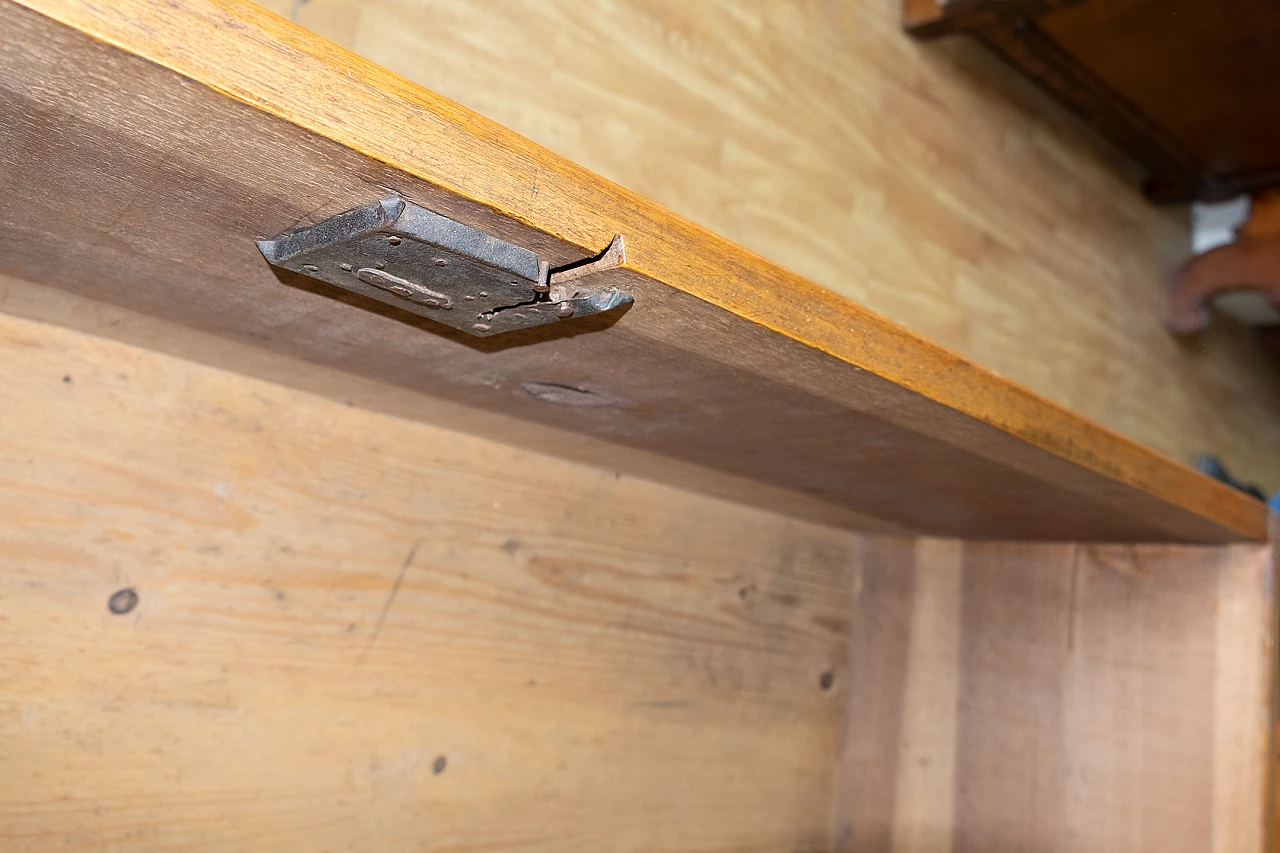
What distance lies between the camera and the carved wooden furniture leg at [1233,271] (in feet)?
5.74

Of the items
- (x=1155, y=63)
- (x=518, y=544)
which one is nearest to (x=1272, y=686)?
(x=518, y=544)

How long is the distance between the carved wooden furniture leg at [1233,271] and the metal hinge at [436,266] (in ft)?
5.83

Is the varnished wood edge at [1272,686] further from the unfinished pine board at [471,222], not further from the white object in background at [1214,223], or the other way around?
the white object in background at [1214,223]

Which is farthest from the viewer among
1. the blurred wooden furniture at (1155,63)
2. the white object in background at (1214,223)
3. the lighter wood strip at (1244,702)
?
the white object in background at (1214,223)

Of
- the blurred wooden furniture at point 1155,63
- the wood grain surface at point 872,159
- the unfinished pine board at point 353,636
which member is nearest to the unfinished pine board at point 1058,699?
the unfinished pine board at point 353,636

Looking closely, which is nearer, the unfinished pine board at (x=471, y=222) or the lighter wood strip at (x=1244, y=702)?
the unfinished pine board at (x=471, y=222)

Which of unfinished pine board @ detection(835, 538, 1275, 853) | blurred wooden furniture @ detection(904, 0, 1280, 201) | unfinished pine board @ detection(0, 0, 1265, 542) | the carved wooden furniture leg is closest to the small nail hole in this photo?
unfinished pine board @ detection(0, 0, 1265, 542)

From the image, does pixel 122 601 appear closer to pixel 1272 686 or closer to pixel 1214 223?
pixel 1272 686

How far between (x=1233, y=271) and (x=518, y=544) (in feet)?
5.10

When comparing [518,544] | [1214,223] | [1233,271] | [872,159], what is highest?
[1214,223]

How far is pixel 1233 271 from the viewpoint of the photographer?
1.78 m

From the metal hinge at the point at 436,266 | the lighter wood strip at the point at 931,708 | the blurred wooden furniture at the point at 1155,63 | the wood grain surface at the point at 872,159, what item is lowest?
the lighter wood strip at the point at 931,708

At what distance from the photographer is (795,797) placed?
107 centimetres

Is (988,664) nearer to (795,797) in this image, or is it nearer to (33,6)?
(795,797)
